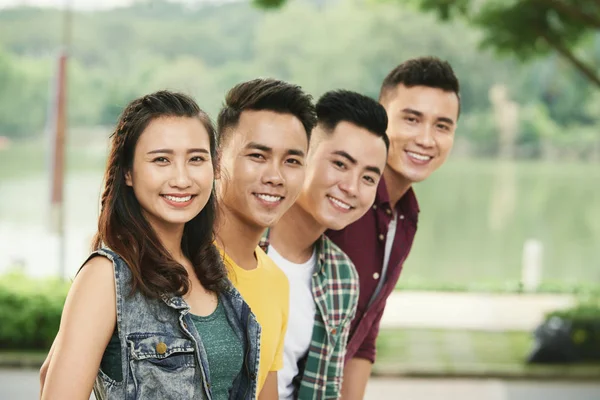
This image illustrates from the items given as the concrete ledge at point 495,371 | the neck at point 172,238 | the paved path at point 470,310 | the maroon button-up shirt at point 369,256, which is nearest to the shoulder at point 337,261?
the maroon button-up shirt at point 369,256

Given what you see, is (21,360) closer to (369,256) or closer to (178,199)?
(369,256)

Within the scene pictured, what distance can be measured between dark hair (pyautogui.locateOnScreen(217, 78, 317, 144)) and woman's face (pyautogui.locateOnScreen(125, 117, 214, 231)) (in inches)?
13.9

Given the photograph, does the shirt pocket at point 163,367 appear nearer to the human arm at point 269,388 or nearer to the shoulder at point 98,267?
the shoulder at point 98,267

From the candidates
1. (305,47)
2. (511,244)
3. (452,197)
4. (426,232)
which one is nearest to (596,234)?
(511,244)

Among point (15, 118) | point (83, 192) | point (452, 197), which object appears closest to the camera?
point (83, 192)

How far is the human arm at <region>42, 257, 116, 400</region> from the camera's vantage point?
1.60 metres

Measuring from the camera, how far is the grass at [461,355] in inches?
291

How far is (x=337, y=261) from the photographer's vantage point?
2529 millimetres

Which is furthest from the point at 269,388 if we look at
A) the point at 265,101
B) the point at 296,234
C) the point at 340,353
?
the point at 265,101

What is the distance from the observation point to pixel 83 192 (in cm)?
2183

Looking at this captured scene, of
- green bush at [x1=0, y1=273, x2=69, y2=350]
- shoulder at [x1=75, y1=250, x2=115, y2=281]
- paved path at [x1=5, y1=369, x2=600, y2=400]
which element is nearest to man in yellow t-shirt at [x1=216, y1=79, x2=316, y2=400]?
shoulder at [x1=75, y1=250, x2=115, y2=281]

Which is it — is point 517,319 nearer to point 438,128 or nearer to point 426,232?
point 438,128

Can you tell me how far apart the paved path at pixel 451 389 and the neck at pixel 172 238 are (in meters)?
5.02

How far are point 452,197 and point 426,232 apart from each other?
17.7ft
